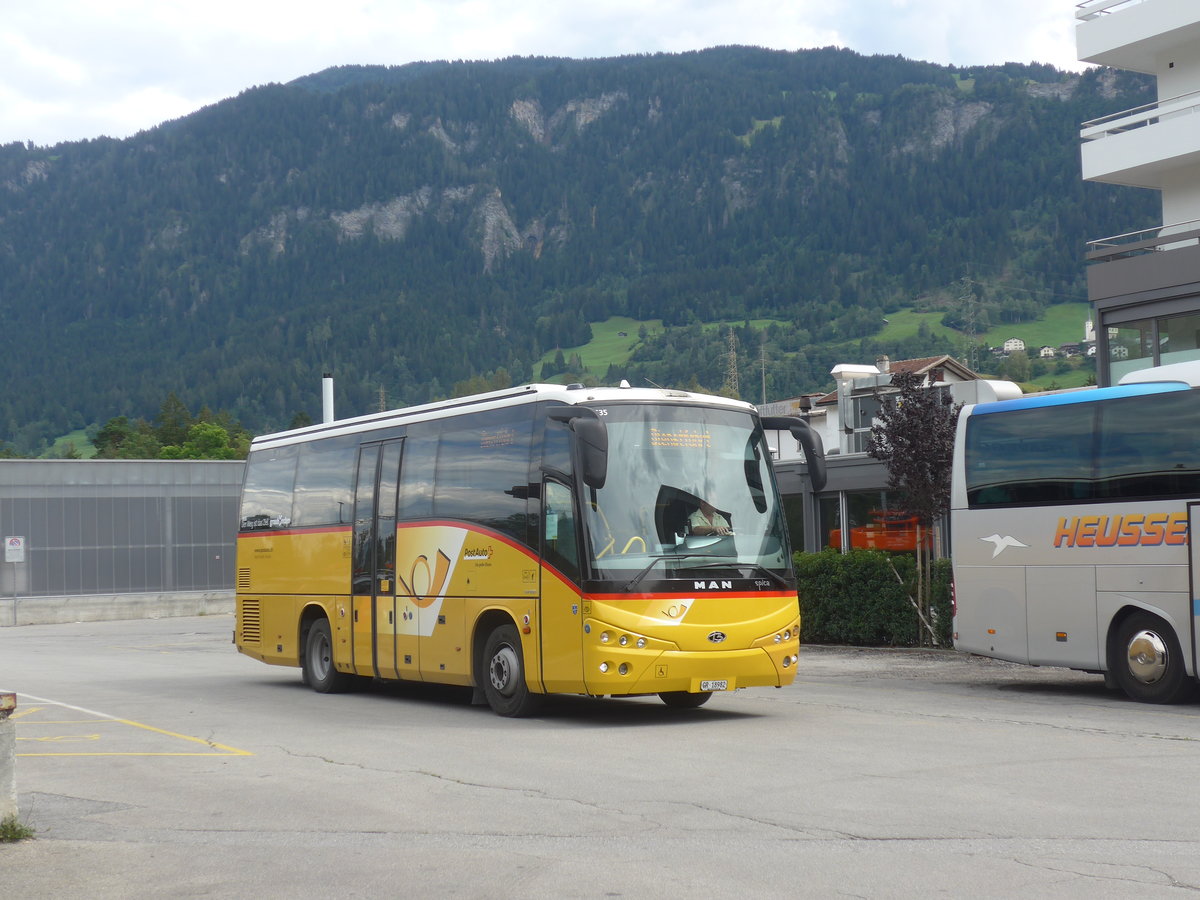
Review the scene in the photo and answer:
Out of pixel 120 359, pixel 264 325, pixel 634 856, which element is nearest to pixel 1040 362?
pixel 264 325

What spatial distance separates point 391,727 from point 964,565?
7324 mm

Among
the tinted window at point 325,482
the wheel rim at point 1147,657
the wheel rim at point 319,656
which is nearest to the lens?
the wheel rim at point 1147,657

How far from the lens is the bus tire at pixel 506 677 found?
47.4 ft

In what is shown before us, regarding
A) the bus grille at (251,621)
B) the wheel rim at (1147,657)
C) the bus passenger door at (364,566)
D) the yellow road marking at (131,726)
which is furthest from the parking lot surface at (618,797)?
the bus grille at (251,621)

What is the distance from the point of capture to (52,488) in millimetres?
53969

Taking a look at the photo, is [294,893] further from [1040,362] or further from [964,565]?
[1040,362]

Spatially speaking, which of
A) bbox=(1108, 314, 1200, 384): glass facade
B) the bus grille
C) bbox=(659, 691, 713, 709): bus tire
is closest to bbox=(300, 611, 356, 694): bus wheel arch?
the bus grille

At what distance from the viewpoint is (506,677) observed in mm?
14711

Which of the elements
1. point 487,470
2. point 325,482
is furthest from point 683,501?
point 325,482

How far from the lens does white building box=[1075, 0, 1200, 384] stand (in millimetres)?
26781

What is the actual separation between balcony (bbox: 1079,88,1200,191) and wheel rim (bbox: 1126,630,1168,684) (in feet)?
67.7

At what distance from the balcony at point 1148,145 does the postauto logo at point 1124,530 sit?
19772mm

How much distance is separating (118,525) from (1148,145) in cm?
3817

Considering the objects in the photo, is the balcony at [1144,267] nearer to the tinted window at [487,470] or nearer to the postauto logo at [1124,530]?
the postauto logo at [1124,530]
